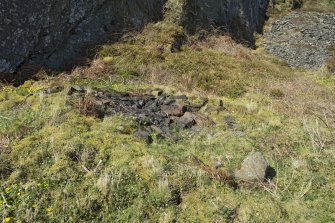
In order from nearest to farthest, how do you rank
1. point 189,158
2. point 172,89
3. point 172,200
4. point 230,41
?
point 172,200, point 189,158, point 172,89, point 230,41

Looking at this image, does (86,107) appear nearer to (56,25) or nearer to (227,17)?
(56,25)

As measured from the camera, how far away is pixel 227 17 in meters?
25.9

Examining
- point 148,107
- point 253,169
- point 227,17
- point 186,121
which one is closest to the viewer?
point 253,169

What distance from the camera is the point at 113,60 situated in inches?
655

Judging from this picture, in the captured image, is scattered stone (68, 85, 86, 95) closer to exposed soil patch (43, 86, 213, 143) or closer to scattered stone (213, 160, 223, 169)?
exposed soil patch (43, 86, 213, 143)

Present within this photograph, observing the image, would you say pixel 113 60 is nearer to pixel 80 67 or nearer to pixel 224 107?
pixel 80 67

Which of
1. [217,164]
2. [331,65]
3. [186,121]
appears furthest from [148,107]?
[331,65]

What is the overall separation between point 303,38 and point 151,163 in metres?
24.0

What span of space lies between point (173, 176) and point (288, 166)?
291cm

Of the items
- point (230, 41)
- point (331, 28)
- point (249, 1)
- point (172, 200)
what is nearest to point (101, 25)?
point (230, 41)

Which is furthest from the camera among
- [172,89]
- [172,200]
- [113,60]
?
[113,60]

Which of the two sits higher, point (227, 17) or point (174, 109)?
point (174, 109)

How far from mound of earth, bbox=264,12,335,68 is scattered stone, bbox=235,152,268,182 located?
59.4 feet

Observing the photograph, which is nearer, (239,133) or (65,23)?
(239,133)
